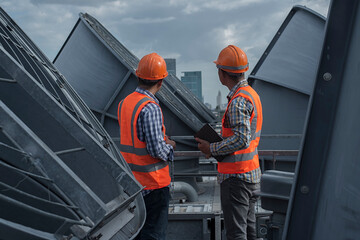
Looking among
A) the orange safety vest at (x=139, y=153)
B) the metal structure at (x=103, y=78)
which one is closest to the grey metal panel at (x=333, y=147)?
the orange safety vest at (x=139, y=153)

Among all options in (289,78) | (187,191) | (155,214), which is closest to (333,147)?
(155,214)

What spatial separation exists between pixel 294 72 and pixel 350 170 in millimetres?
6515

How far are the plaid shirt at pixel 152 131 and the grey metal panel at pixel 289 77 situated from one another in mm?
4274

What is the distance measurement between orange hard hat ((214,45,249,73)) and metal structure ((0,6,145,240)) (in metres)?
1.20

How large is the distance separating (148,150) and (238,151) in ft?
2.48

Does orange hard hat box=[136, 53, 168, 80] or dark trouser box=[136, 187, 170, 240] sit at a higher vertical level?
orange hard hat box=[136, 53, 168, 80]

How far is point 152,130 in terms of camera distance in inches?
129

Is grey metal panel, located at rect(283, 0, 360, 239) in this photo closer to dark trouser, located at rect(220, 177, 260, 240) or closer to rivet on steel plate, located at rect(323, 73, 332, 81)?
rivet on steel plate, located at rect(323, 73, 332, 81)

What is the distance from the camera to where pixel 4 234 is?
1834mm

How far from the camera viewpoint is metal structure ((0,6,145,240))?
6.54 ft

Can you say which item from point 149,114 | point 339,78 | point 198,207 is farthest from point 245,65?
point 198,207

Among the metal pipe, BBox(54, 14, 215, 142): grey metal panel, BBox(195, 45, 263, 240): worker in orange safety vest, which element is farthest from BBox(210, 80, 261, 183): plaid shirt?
BBox(54, 14, 215, 142): grey metal panel

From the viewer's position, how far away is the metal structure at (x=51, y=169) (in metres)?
1.99

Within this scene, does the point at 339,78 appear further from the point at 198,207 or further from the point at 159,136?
the point at 198,207
